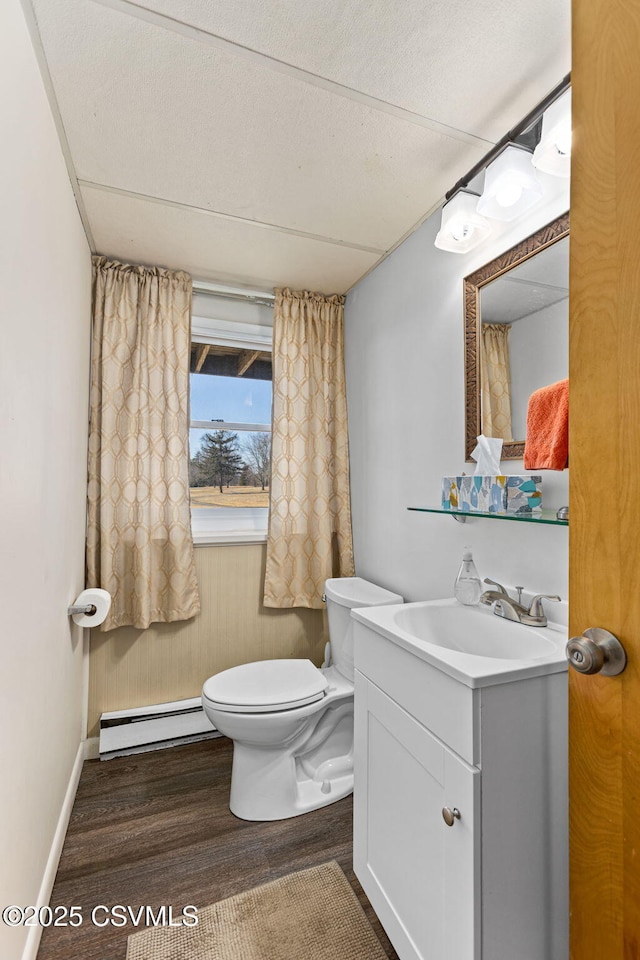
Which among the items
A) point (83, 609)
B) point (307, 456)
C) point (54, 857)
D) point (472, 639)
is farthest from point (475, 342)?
point (54, 857)

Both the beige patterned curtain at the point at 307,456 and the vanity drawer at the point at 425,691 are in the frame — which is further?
the beige patterned curtain at the point at 307,456

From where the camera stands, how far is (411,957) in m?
1.07

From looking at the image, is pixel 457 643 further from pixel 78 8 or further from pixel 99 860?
pixel 78 8

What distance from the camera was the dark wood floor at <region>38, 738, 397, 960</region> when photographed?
52.6 inches

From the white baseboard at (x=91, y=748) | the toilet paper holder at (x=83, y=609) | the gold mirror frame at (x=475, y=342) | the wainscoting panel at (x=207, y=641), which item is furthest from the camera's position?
the wainscoting panel at (x=207, y=641)

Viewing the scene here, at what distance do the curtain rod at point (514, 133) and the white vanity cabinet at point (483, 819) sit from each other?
1484 mm

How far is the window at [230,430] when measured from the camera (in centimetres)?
249

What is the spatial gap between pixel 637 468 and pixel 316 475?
191 centimetres

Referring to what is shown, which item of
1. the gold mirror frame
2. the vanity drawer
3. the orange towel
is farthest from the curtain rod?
the vanity drawer

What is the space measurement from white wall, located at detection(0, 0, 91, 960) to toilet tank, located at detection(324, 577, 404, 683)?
1080 millimetres

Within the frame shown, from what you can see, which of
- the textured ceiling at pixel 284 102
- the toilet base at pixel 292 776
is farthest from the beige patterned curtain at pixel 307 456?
the toilet base at pixel 292 776

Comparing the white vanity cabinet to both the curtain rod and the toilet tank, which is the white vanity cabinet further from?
the curtain rod

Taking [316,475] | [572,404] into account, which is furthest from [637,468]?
[316,475]

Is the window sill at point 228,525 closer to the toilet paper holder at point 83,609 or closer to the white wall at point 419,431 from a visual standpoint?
the white wall at point 419,431
